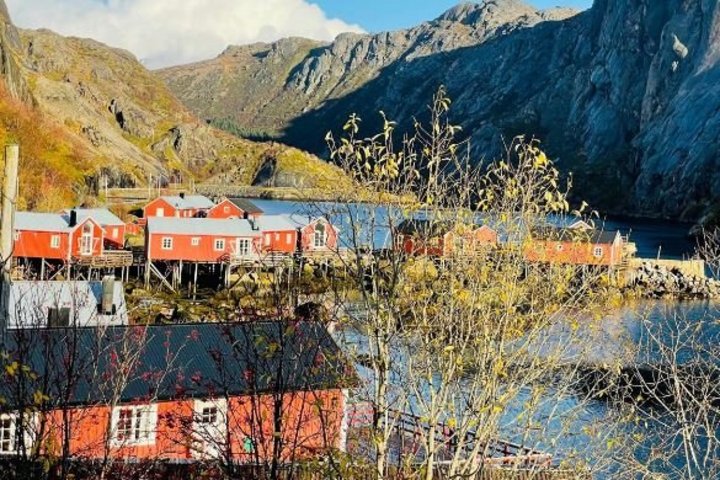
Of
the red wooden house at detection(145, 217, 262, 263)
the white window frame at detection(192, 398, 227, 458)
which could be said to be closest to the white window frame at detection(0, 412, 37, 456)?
the white window frame at detection(192, 398, 227, 458)

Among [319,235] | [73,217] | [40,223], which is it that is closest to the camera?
[40,223]

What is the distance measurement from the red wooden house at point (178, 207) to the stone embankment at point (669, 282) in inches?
1973

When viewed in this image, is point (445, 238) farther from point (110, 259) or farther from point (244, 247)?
point (244, 247)

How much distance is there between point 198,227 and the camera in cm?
7081

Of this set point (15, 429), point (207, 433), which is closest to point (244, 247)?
point (15, 429)

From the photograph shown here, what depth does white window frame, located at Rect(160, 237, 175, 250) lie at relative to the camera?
69.4 metres

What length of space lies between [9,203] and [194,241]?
2427 inches

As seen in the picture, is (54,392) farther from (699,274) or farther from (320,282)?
(699,274)

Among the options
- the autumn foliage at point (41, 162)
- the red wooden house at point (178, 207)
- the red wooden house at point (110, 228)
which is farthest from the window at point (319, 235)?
the autumn foliage at point (41, 162)

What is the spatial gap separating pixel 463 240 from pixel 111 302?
25526 mm

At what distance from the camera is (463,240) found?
12289mm

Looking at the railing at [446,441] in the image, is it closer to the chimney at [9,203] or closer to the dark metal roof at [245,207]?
the chimney at [9,203]

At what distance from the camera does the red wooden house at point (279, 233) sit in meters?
75.6

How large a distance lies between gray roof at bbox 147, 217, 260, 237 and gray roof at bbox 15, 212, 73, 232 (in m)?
7.08
